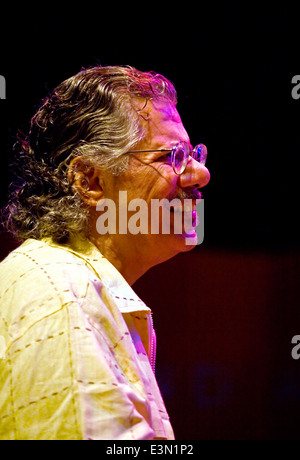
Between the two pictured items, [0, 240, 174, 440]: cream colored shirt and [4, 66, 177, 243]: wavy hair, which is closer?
[0, 240, 174, 440]: cream colored shirt

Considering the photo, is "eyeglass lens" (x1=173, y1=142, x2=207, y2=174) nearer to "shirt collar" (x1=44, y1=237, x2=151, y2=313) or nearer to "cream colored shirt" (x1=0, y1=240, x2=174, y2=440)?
"shirt collar" (x1=44, y1=237, x2=151, y2=313)

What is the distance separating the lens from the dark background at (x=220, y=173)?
2527 mm

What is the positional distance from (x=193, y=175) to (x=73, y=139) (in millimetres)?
404

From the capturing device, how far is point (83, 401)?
1.11m

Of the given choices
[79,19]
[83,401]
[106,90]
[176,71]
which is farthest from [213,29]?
[83,401]

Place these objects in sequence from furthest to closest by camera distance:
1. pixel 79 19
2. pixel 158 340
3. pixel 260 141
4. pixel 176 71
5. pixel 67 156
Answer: pixel 158 340, pixel 260 141, pixel 176 71, pixel 79 19, pixel 67 156

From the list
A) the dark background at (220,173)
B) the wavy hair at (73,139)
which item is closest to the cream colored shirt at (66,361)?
the wavy hair at (73,139)

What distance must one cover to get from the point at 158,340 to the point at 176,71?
1.52m

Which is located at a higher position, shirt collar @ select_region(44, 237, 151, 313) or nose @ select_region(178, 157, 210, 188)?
nose @ select_region(178, 157, 210, 188)

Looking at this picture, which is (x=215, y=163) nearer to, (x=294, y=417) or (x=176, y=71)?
(x=176, y=71)

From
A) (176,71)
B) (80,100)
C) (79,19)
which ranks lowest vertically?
(80,100)

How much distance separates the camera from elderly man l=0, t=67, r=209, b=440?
114cm

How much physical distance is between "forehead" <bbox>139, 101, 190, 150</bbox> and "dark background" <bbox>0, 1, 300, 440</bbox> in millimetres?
763

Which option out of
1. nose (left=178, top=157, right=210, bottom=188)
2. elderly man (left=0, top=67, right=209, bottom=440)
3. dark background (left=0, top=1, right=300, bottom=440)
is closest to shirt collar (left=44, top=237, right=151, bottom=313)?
elderly man (left=0, top=67, right=209, bottom=440)
